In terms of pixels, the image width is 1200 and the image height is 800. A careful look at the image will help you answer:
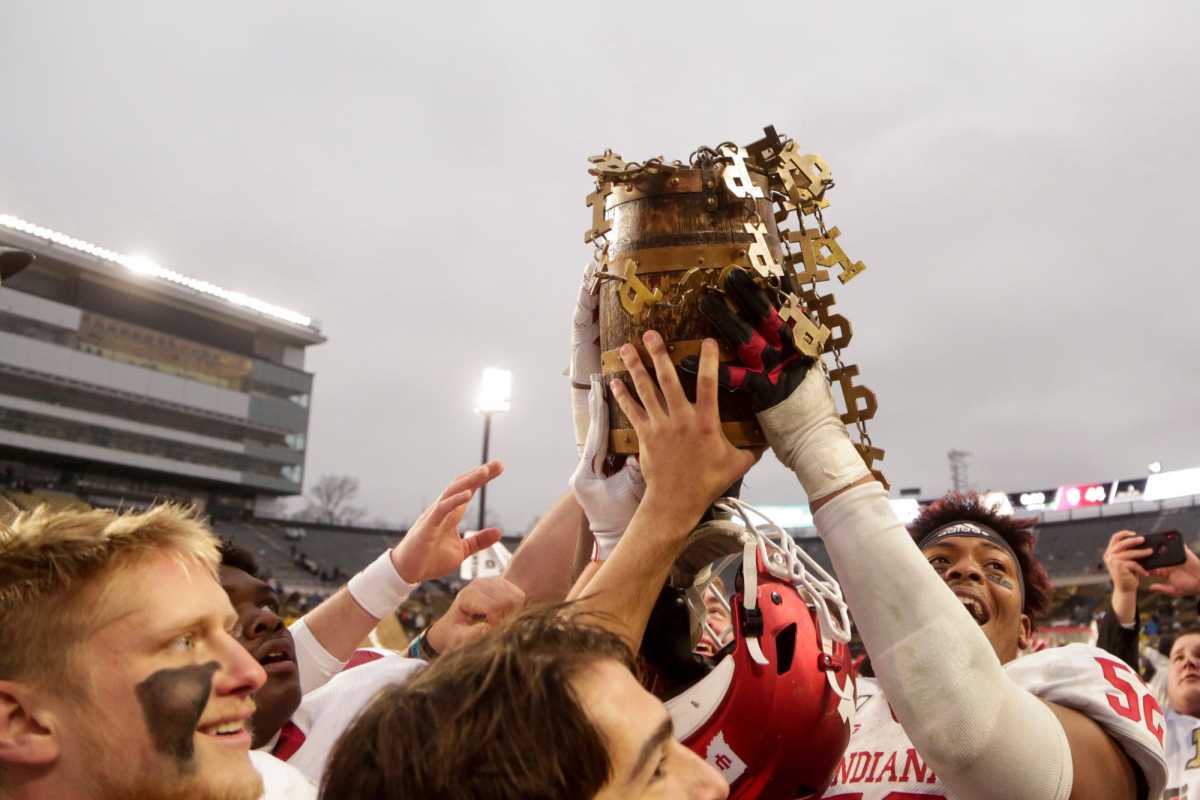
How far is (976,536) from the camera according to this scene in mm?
2777

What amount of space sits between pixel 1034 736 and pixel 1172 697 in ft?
12.4

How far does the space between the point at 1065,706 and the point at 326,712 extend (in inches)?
75.3

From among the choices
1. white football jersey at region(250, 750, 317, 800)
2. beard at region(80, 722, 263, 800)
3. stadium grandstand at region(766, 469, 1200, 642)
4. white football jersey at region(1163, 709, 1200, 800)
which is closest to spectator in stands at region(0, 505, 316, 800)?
beard at region(80, 722, 263, 800)

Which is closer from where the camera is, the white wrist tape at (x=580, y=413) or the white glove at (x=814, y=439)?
the white glove at (x=814, y=439)

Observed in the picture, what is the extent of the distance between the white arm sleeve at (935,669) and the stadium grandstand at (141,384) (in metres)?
45.1

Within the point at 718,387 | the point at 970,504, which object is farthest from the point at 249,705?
the point at 970,504

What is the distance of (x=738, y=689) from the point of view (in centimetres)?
186

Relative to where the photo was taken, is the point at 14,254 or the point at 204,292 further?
the point at 204,292

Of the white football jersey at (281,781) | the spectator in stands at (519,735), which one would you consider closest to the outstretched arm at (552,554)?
the white football jersey at (281,781)

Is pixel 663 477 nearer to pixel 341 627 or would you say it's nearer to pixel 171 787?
pixel 171 787

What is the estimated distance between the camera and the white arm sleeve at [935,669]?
4.97ft

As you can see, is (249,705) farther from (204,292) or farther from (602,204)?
(204,292)

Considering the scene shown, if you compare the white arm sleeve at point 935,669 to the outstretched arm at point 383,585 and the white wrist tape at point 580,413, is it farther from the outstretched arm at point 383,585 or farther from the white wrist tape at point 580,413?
the outstretched arm at point 383,585

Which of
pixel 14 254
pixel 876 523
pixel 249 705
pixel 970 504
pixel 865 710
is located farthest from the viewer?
pixel 14 254
